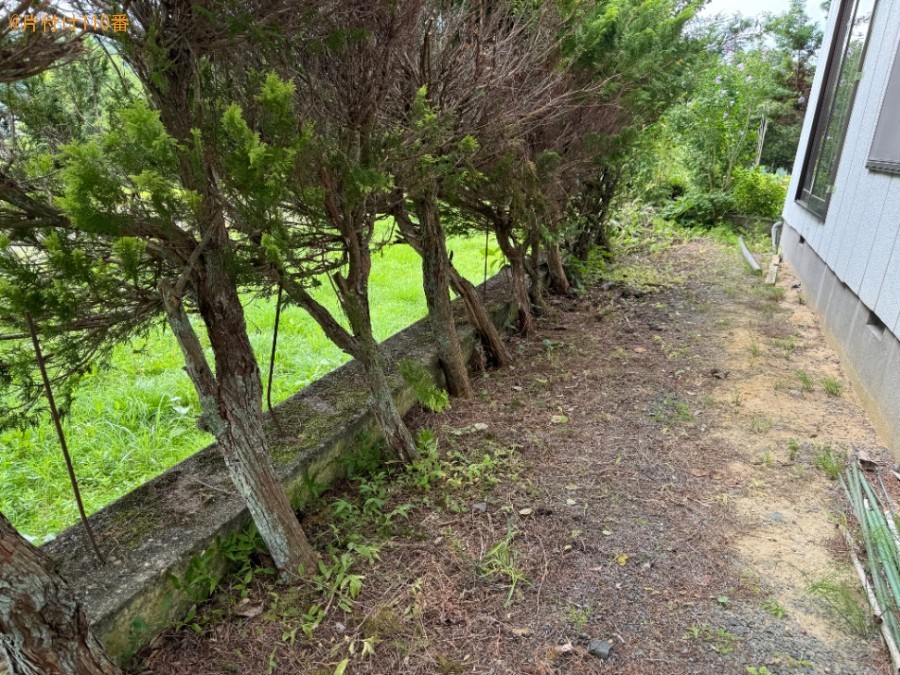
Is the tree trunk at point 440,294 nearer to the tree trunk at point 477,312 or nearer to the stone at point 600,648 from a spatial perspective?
the tree trunk at point 477,312

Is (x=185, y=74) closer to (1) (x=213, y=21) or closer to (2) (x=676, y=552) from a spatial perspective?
(1) (x=213, y=21)

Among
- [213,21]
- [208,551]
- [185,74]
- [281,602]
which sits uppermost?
[213,21]

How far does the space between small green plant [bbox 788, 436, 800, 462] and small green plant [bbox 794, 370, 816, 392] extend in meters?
0.93

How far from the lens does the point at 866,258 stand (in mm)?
4164

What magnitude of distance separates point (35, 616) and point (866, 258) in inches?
207

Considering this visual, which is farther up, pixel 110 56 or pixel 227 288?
pixel 110 56

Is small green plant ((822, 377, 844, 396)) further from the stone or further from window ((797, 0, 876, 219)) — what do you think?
the stone

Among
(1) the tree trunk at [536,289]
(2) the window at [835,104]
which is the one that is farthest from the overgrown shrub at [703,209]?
(1) the tree trunk at [536,289]

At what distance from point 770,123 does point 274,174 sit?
16.0 meters

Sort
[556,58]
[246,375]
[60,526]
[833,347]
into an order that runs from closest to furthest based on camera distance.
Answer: [246,375], [60,526], [556,58], [833,347]

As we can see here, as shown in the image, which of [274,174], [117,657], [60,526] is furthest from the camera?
[60,526]

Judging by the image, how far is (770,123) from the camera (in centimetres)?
1391

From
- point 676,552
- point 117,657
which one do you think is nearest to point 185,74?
point 117,657

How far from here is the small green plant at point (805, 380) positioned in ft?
13.3
